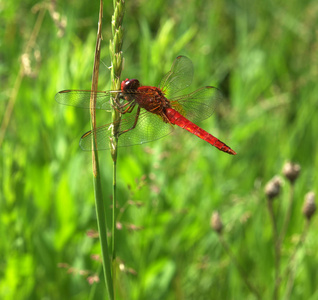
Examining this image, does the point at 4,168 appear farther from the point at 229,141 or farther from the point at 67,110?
the point at 229,141

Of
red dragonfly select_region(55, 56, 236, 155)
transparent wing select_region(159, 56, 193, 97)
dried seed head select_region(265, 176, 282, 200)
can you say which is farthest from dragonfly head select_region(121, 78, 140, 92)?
dried seed head select_region(265, 176, 282, 200)

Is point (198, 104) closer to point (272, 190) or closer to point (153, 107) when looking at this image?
point (153, 107)

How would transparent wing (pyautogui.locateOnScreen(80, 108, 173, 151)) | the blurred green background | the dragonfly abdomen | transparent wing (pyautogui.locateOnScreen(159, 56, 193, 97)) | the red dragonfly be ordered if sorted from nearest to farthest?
the red dragonfly, transparent wing (pyautogui.locateOnScreen(80, 108, 173, 151)), the dragonfly abdomen, transparent wing (pyautogui.locateOnScreen(159, 56, 193, 97)), the blurred green background

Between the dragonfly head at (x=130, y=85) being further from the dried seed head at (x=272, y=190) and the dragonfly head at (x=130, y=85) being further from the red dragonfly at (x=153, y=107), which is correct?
the dried seed head at (x=272, y=190)

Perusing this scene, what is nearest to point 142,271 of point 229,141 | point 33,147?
point 33,147

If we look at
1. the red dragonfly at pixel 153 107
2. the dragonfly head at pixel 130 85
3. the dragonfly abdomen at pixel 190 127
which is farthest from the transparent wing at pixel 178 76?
the dragonfly head at pixel 130 85

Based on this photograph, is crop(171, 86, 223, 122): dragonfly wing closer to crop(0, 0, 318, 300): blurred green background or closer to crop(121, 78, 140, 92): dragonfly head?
crop(0, 0, 318, 300): blurred green background
